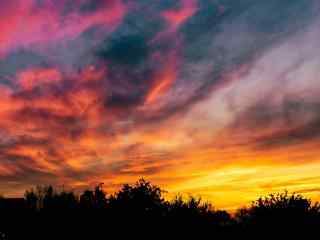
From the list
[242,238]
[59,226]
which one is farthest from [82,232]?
[242,238]

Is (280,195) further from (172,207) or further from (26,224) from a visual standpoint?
(26,224)

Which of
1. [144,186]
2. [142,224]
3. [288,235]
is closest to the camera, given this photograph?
[288,235]

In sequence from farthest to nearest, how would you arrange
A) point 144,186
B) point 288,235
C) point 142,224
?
point 144,186 < point 142,224 < point 288,235

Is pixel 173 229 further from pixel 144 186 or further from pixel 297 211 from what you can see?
pixel 297 211

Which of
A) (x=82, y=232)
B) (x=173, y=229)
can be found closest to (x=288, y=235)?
(x=173, y=229)

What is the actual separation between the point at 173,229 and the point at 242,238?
22.6 feet

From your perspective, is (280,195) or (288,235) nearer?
(288,235)

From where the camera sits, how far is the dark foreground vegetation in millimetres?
41850

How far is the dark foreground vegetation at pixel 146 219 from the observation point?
41850 mm

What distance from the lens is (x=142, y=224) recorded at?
42.9 metres

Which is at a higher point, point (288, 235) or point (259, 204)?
point (259, 204)

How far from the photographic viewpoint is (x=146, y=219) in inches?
1709

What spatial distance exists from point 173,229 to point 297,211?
12.0 m

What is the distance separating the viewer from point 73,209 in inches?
1828
